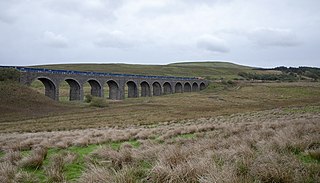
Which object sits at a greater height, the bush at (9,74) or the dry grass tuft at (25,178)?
the bush at (9,74)

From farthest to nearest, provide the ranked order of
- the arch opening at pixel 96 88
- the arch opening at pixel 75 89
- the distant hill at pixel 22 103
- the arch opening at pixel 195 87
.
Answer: the arch opening at pixel 195 87 → the arch opening at pixel 96 88 → the arch opening at pixel 75 89 → the distant hill at pixel 22 103

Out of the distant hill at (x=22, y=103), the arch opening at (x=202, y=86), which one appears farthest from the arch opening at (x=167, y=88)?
the distant hill at (x=22, y=103)

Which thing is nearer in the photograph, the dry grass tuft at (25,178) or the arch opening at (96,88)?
the dry grass tuft at (25,178)

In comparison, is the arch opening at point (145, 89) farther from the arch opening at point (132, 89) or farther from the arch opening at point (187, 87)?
the arch opening at point (187, 87)

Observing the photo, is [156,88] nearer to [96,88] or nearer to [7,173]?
[96,88]

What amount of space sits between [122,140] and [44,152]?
3382mm

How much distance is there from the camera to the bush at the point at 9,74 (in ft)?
125

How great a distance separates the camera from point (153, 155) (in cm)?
593

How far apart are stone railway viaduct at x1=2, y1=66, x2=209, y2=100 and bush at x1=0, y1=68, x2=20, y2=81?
743 millimetres

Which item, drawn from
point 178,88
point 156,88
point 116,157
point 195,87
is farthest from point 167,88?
point 116,157

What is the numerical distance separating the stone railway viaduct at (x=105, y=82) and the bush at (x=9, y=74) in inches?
29.3

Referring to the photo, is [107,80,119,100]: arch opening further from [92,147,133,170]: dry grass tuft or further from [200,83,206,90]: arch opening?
[92,147,133,170]: dry grass tuft

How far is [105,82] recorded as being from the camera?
5512cm

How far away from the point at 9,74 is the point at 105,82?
19535 millimetres
